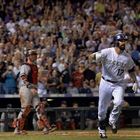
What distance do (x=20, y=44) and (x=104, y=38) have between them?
301 centimetres

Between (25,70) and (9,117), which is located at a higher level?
(25,70)

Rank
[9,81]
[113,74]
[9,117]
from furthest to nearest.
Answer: [9,81], [9,117], [113,74]

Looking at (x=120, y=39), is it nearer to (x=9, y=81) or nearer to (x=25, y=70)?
(x=25, y=70)

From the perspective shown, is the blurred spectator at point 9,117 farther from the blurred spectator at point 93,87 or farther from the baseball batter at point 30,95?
the baseball batter at point 30,95

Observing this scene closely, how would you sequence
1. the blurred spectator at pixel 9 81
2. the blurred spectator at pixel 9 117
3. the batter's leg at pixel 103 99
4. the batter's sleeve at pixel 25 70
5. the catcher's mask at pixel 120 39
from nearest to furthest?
the catcher's mask at pixel 120 39, the batter's leg at pixel 103 99, the batter's sleeve at pixel 25 70, the blurred spectator at pixel 9 117, the blurred spectator at pixel 9 81

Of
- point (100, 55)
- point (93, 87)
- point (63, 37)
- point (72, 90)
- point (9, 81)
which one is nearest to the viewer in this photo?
point (100, 55)

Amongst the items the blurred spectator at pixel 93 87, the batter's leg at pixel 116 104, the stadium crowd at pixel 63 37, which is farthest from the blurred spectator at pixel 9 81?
the batter's leg at pixel 116 104

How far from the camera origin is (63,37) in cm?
2030

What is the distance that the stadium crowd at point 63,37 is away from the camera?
56.3ft

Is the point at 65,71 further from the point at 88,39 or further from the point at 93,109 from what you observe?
the point at 88,39

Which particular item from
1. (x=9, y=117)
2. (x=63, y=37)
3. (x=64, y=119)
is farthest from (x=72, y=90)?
(x=63, y=37)

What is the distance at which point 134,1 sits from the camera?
24109 mm

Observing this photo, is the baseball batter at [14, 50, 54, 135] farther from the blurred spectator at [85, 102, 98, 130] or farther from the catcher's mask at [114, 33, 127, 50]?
the blurred spectator at [85, 102, 98, 130]

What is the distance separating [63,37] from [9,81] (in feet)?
14.1
